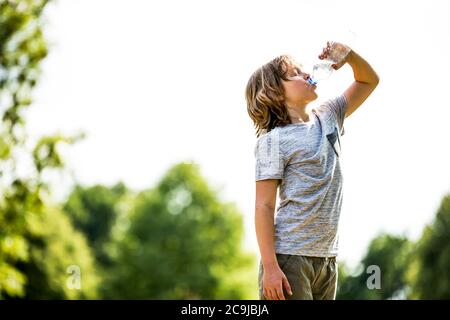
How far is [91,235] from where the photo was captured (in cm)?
4688

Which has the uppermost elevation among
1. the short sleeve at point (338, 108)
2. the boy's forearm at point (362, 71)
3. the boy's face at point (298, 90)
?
the boy's forearm at point (362, 71)

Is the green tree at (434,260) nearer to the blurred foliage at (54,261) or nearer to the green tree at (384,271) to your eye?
the green tree at (384,271)

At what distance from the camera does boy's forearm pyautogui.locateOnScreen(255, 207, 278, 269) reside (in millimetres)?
3215

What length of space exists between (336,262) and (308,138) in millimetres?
591

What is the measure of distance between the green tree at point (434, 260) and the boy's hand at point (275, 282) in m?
18.7

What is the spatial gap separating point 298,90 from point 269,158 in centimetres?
38

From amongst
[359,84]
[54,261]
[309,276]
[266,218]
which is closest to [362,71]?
[359,84]

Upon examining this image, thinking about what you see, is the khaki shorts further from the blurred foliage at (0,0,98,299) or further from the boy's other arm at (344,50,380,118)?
the blurred foliage at (0,0,98,299)

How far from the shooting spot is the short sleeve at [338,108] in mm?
3598

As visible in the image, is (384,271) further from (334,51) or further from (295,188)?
(295,188)

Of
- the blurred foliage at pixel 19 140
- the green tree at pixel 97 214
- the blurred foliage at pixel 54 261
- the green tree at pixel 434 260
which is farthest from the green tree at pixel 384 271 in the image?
the green tree at pixel 97 214

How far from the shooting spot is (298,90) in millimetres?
3482

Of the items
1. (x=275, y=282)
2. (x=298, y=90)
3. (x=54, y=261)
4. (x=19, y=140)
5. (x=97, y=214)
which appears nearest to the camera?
(x=275, y=282)
